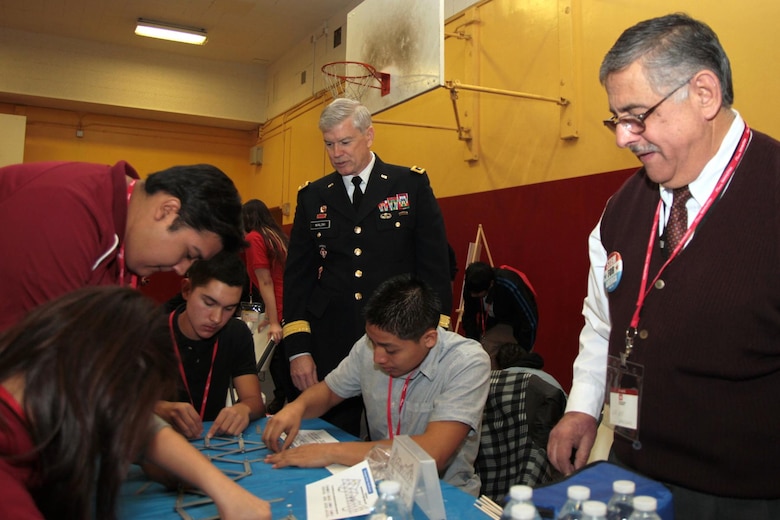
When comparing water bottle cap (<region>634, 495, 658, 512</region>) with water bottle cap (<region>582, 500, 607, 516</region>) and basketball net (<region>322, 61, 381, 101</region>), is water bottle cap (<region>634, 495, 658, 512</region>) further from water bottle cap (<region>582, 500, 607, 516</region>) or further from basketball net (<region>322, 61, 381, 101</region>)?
basketball net (<region>322, 61, 381, 101</region>)

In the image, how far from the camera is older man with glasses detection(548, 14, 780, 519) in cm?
118

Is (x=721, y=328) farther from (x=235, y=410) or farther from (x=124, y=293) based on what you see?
(x=235, y=410)

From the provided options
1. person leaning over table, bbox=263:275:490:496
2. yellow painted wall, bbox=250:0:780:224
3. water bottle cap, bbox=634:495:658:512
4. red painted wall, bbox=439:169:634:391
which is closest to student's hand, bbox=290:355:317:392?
person leaning over table, bbox=263:275:490:496

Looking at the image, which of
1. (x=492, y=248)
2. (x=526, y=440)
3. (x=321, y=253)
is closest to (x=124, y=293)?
(x=526, y=440)

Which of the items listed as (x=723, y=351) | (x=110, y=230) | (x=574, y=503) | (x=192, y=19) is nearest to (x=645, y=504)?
(x=574, y=503)

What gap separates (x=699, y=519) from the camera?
122 centimetres

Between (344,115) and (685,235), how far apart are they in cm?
155

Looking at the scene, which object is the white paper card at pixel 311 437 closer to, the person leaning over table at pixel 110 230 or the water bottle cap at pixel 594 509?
the person leaning over table at pixel 110 230

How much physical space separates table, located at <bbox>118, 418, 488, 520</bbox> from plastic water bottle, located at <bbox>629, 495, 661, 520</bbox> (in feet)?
1.56

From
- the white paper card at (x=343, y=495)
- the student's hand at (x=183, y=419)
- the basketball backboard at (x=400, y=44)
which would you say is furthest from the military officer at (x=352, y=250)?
the basketball backboard at (x=400, y=44)

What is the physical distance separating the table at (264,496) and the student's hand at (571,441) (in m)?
0.22

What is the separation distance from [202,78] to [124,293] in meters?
9.24

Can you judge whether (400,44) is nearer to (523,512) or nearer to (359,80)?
(359,80)

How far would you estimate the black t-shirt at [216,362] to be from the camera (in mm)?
2516
